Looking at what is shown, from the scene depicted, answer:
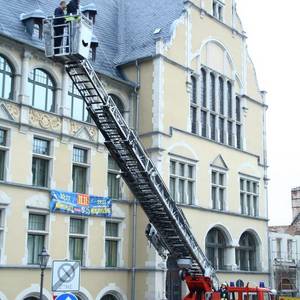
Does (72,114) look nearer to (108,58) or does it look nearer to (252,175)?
(108,58)

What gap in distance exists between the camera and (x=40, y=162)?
2770 cm

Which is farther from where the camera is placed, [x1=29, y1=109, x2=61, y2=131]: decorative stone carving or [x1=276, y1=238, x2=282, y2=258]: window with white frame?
[x1=276, y1=238, x2=282, y2=258]: window with white frame

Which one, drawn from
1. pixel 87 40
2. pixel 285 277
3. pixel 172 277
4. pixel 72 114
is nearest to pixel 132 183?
pixel 87 40

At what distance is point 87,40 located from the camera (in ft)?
59.2

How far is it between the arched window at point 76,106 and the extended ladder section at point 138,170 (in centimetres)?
767

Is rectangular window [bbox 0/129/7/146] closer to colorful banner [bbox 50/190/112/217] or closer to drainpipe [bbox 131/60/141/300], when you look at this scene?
colorful banner [bbox 50/190/112/217]

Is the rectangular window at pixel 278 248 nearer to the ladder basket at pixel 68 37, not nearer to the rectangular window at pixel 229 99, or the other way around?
the rectangular window at pixel 229 99

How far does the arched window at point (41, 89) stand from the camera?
2772 centimetres

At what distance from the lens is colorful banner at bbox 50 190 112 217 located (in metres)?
27.5

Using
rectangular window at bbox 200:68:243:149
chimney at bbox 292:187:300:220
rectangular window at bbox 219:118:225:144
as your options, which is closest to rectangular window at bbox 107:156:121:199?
rectangular window at bbox 200:68:243:149

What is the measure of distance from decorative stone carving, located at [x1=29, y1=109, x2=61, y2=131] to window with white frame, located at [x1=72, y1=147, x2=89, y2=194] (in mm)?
1644

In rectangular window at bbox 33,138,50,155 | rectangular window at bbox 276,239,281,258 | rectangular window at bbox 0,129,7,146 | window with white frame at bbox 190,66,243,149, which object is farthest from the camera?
rectangular window at bbox 276,239,281,258

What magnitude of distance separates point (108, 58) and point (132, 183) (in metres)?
13.5

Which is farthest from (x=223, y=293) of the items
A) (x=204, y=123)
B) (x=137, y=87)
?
(x=204, y=123)
